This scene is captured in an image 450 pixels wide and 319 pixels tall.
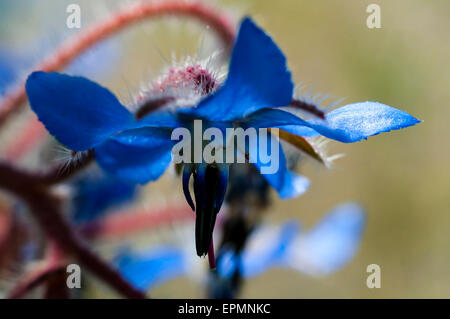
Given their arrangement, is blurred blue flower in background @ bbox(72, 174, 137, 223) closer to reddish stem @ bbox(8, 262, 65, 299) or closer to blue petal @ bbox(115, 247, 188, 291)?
blue petal @ bbox(115, 247, 188, 291)

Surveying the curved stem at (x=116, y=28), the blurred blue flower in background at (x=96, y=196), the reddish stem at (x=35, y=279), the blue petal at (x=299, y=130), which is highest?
the curved stem at (x=116, y=28)

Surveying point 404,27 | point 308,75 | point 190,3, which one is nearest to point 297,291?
point 308,75

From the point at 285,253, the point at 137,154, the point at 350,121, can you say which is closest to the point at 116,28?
the point at 137,154

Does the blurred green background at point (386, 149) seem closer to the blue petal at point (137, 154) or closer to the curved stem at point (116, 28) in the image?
the curved stem at point (116, 28)

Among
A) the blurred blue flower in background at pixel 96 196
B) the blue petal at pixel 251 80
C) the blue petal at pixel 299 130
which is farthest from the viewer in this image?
the blurred blue flower in background at pixel 96 196

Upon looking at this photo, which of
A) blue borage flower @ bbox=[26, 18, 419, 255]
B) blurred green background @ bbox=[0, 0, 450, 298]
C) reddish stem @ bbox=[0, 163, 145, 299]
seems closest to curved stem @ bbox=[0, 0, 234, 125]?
reddish stem @ bbox=[0, 163, 145, 299]

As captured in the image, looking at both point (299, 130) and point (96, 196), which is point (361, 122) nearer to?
point (299, 130)

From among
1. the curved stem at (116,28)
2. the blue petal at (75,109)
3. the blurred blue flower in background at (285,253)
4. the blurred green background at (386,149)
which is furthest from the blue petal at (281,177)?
the blurred green background at (386,149)
